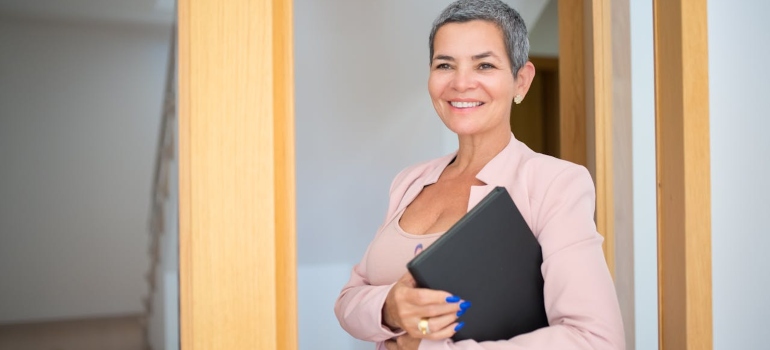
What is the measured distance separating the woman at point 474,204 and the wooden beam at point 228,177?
0.25 meters

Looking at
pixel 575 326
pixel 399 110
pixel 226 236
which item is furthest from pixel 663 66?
pixel 399 110

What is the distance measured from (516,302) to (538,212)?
176 millimetres

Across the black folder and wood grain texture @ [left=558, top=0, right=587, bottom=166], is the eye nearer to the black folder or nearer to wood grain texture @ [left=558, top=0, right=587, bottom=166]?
the black folder

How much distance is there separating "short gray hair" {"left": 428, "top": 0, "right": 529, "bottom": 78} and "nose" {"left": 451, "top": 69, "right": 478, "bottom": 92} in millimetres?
91

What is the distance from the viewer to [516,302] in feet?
3.96

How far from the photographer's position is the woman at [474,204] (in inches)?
45.9

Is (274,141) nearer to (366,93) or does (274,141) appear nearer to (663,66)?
(663,66)

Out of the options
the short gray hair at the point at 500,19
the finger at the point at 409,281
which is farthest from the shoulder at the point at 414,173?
the finger at the point at 409,281

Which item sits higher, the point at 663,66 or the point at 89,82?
Result: the point at 663,66

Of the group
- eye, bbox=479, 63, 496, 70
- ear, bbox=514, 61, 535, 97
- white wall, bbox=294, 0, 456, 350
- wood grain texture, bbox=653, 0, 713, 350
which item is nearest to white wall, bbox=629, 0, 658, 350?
wood grain texture, bbox=653, 0, 713, 350

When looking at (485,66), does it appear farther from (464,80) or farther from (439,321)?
(439,321)

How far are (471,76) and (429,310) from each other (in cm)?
50

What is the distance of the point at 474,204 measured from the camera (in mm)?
1335

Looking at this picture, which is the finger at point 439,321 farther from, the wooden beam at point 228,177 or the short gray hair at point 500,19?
the short gray hair at point 500,19
